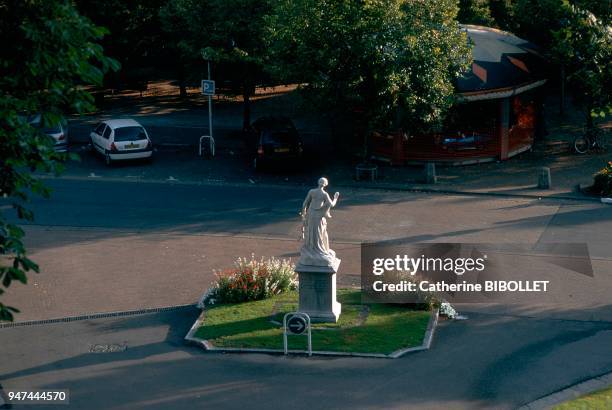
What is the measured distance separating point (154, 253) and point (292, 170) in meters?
10.0

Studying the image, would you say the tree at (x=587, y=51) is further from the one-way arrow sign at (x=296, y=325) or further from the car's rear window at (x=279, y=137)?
the one-way arrow sign at (x=296, y=325)

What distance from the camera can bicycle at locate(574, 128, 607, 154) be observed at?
3288cm

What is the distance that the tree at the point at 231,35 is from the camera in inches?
1300

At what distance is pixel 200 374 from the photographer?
15.1 metres

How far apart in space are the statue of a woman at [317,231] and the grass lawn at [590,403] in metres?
5.20

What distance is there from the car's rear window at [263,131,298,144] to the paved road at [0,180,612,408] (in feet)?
8.43

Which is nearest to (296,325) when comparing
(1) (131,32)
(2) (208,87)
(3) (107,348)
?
(3) (107,348)

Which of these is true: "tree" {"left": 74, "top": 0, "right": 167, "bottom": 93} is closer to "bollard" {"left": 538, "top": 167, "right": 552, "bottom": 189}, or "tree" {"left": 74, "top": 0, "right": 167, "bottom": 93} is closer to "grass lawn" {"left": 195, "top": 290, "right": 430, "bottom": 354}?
"bollard" {"left": 538, "top": 167, "right": 552, "bottom": 189}

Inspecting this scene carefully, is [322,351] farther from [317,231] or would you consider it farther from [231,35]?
[231,35]

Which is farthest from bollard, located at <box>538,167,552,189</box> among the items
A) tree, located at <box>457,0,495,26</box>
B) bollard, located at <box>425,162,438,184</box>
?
tree, located at <box>457,0,495,26</box>

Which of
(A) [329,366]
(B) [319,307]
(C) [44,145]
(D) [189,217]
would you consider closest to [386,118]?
(D) [189,217]

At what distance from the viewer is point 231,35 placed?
110 feet

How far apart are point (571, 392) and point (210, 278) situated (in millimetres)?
9282

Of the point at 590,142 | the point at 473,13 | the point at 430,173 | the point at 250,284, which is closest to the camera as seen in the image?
the point at 250,284
